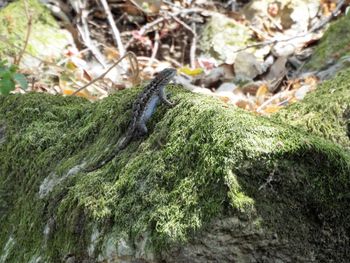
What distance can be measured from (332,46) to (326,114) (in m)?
2.30

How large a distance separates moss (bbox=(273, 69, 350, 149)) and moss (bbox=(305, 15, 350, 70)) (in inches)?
60.9

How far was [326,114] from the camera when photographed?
148 inches

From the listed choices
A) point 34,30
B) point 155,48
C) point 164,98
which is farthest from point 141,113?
point 155,48

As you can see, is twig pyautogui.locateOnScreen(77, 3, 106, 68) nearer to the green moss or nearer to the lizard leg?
the green moss

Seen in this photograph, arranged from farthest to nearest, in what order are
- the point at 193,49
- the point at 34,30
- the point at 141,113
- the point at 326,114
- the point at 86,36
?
the point at 193,49 < the point at 86,36 < the point at 34,30 < the point at 326,114 < the point at 141,113

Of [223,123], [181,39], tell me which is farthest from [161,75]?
[181,39]

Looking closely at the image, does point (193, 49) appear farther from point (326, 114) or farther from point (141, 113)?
point (141, 113)

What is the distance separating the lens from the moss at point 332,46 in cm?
563

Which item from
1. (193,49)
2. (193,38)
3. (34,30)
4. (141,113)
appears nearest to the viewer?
(141,113)

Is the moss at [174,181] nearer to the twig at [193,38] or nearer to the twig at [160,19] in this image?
the twig at [193,38]

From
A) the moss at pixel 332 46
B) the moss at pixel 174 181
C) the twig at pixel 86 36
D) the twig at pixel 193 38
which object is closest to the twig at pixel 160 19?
the twig at pixel 193 38

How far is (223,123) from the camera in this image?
8.24 ft

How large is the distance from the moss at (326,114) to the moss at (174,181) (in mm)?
1011

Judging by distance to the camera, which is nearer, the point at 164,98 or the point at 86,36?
the point at 164,98
